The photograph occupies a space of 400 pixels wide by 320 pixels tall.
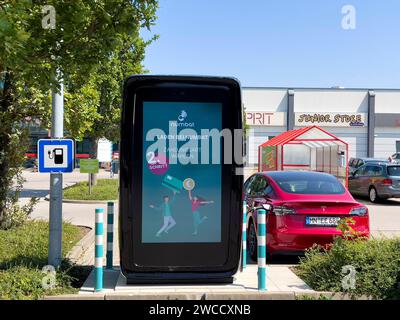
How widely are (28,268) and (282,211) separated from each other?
12.8 ft

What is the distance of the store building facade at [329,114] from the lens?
50469 mm

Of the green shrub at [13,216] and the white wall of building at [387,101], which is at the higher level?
the white wall of building at [387,101]

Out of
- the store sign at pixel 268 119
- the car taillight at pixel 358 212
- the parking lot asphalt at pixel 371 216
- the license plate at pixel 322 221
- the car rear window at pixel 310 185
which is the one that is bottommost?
the parking lot asphalt at pixel 371 216

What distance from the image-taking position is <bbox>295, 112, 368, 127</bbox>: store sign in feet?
165

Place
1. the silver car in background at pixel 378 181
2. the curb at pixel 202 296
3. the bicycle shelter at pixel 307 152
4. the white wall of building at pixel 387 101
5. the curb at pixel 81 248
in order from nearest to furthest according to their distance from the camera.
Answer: the curb at pixel 202 296, the curb at pixel 81 248, the silver car in background at pixel 378 181, the bicycle shelter at pixel 307 152, the white wall of building at pixel 387 101

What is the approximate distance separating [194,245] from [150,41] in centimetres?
1761

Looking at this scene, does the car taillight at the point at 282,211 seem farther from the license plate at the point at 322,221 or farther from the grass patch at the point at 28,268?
the grass patch at the point at 28,268

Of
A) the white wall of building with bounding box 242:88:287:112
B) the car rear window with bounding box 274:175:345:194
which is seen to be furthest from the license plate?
the white wall of building with bounding box 242:88:287:112

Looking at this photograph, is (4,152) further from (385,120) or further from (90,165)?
(385,120)

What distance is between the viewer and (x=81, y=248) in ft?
29.5

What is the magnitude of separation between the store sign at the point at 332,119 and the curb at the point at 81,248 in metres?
41.8

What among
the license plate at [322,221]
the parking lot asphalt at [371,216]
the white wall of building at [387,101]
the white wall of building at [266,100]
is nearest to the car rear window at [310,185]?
the license plate at [322,221]

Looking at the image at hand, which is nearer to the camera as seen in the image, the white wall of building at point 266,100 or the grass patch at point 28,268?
the grass patch at point 28,268
